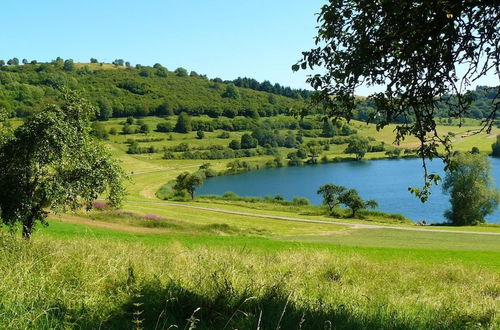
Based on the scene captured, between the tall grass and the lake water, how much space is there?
7133 cm

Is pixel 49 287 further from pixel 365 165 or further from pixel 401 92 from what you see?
pixel 365 165

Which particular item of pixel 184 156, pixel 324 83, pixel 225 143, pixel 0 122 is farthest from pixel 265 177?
pixel 324 83

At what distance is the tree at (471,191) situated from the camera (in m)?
68.6

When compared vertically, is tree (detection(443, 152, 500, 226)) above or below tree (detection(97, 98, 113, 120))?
below

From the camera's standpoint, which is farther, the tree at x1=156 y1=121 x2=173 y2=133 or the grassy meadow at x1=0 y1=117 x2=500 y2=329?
the tree at x1=156 y1=121 x2=173 y2=133

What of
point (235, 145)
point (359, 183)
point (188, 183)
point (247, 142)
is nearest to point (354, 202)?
point (188, 183)

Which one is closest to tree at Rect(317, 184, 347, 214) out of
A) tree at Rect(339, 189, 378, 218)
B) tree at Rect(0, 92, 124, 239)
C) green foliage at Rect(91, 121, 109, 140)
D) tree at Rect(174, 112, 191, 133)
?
tree at Rect(339, 189, 378, 218)

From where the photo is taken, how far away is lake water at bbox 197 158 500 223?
82.9 meters

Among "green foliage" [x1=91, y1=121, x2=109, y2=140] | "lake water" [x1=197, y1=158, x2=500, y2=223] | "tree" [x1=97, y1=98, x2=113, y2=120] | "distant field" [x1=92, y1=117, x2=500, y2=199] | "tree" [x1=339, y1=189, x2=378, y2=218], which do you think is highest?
"tree" [x1=97, y1=98, x2=113, y2=120]

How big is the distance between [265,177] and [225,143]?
163 ft

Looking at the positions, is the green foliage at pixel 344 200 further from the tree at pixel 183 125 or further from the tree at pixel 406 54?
the tree at pixel 183 125

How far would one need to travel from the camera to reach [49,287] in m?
5.13

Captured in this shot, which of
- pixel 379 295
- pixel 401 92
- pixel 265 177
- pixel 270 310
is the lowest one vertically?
pixel 265 177

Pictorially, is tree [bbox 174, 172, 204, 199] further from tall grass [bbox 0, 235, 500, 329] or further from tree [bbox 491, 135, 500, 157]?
tree [bbox 491, 135, 500, 157]
